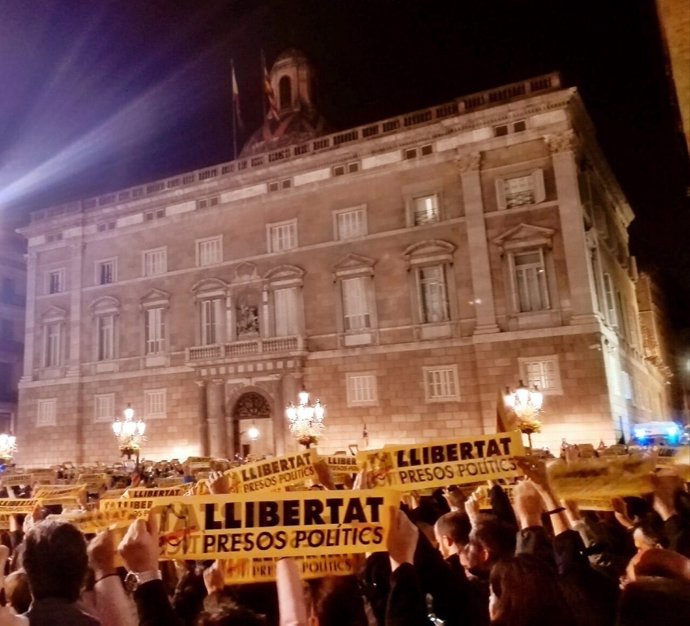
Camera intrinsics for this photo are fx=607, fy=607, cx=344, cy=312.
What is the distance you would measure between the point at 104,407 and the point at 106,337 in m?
3.84

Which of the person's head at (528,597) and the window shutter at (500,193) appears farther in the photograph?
the window shutter at (500,193)

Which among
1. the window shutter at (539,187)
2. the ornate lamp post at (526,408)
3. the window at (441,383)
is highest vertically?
the window shutter at (539,187)

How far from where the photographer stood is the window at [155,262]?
1283 inches

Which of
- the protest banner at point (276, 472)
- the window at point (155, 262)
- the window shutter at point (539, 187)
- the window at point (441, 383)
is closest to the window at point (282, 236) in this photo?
the window at point (155, 262)

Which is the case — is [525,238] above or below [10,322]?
below

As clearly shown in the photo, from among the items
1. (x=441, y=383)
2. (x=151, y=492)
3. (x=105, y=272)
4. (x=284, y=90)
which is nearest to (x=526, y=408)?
(x=441, y=383)

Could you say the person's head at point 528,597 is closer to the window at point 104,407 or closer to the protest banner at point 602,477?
the protest banner at point 602,477

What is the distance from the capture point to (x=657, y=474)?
5070 mm

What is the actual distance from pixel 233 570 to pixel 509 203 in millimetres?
24396

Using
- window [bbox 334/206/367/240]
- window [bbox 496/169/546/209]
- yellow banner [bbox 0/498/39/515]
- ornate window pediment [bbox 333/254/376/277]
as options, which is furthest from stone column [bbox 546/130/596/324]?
yellow banner [bbox 0/498/39/515]

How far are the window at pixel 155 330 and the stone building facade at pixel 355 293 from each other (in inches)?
4.7

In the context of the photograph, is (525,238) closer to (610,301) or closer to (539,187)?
(539,187)

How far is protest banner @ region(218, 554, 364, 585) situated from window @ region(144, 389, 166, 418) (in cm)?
2884

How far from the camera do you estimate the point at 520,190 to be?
2597cm
